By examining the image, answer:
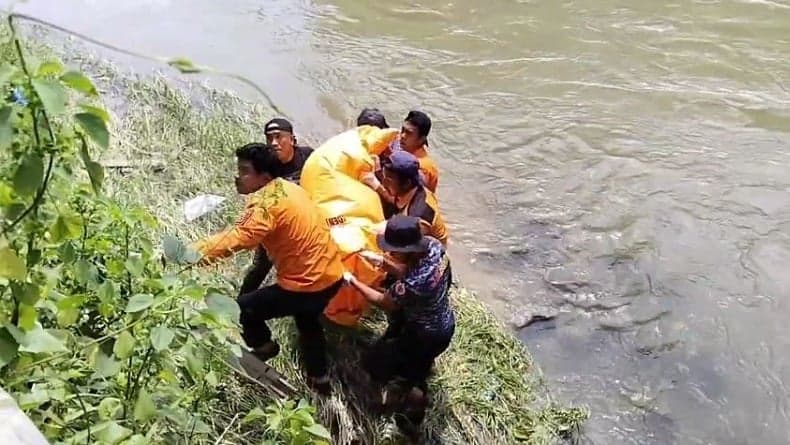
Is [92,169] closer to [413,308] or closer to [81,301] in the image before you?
[81,301]

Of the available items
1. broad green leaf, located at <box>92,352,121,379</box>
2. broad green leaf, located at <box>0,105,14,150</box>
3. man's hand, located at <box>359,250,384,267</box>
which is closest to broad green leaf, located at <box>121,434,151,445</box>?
broad green leaf, located at <box>92,352,121,379</box>

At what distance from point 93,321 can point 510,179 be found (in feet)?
14.9

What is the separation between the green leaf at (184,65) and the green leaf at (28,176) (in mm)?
298

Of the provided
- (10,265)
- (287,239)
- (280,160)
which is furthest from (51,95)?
(280,160)

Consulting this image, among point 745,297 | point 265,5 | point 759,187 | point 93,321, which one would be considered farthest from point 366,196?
point 265,5

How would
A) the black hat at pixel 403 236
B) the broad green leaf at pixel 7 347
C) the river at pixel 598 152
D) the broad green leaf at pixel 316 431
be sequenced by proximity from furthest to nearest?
the river at pixel 598 152 < the black hat at pixel 403 236 < the broad green leaf at pixel 316 431 < the broad green leaf at pixel 7 347

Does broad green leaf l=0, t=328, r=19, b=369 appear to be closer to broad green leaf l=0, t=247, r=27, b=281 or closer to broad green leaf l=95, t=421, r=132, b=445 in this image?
broad green leaf l=0, t=247, r=27, b=281

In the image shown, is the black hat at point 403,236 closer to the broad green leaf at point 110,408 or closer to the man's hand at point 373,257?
the man's hand at point 373,257

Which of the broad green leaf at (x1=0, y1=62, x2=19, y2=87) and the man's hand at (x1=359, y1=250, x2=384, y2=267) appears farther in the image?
the man's hand at (x1=359, y1=250, x2=384, y2=267)

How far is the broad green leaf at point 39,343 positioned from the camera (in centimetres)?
170

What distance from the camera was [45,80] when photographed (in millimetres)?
1411

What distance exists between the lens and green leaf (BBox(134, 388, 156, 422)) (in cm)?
201

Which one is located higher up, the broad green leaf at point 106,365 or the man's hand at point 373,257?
the broad green leaf at point 106,365

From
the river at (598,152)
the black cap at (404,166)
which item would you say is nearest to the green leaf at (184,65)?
the black cap at (404,166)
